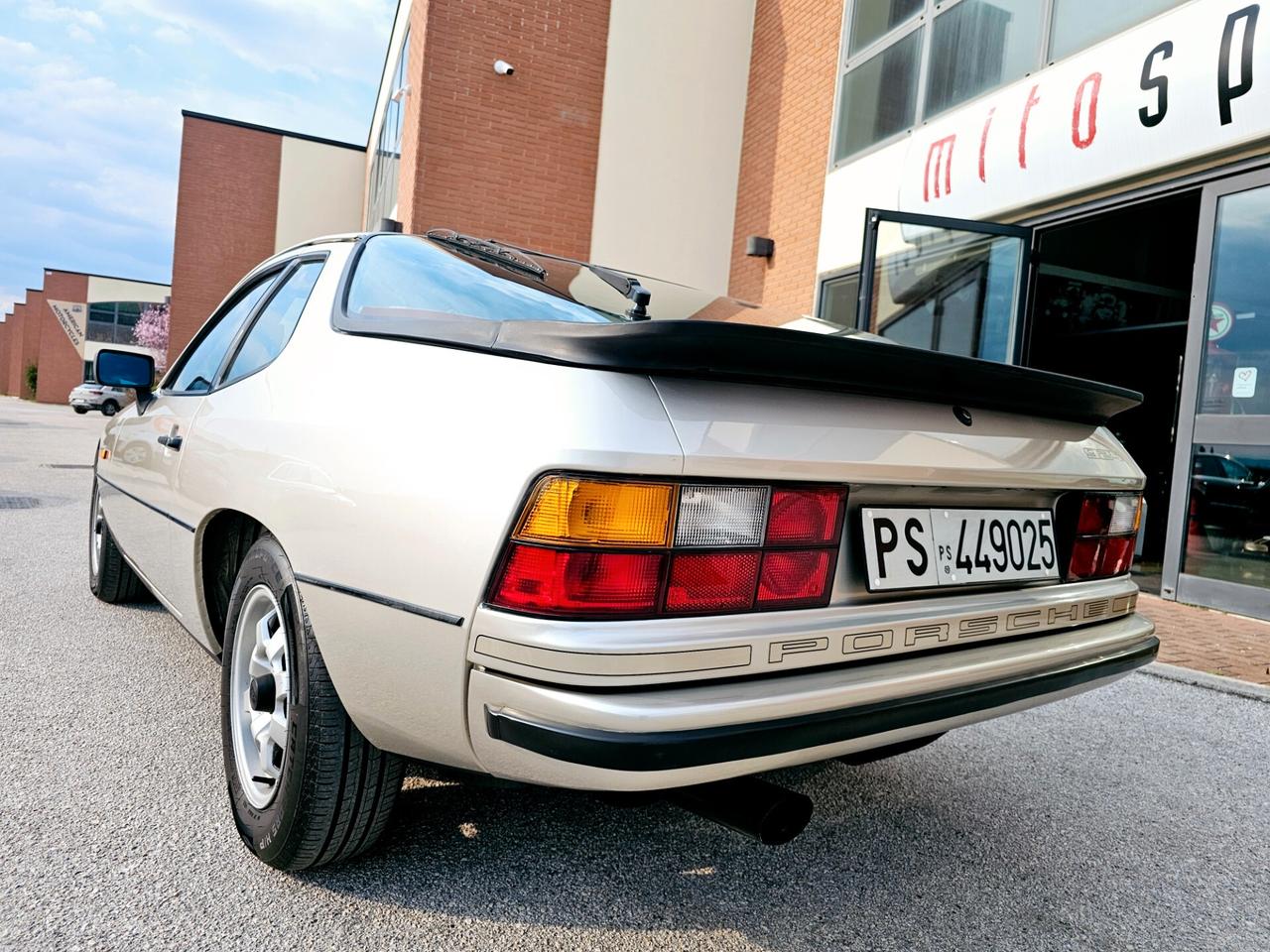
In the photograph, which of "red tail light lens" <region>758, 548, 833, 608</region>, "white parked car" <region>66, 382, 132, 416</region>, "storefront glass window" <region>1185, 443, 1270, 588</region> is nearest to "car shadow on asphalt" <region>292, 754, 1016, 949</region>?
"red tail light lens" <region>758, 548, 833, 608</region>

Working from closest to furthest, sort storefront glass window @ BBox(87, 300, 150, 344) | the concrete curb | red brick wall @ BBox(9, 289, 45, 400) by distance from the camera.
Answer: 1. the concrete curb
2. storefront glass window @ BBox(87, 300, 150, 344)
3. red brick wall @ BBox(9, 289, 45, 400)

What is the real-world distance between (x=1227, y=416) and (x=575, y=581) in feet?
18.3

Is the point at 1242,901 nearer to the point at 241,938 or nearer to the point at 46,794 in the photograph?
the point at 241,938

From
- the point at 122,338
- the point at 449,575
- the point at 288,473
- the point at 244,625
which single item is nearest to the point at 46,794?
the point at 244,625

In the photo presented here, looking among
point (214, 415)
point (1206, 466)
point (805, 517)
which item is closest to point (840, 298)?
point (1206, 466)

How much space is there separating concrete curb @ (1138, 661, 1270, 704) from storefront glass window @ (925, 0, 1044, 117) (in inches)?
182

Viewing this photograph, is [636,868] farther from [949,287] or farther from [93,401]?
[93,401]

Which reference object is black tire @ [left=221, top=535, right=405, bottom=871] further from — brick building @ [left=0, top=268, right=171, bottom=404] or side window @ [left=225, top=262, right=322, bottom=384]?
brick building @ [left=0, top=268, right=171, bottom=404]

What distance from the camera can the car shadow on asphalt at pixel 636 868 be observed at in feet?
5.74

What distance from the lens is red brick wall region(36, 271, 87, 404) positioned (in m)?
49.0

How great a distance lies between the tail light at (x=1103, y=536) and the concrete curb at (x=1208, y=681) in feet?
5.72

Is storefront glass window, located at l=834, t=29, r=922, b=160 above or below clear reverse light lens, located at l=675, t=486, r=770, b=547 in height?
above

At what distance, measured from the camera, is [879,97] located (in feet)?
27.7

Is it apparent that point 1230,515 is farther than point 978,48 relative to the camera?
No
